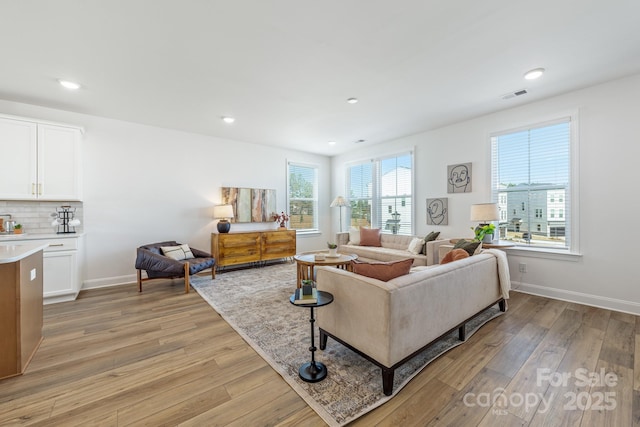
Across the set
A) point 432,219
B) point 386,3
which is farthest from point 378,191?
point 386,3

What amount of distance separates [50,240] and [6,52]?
2.14 metres

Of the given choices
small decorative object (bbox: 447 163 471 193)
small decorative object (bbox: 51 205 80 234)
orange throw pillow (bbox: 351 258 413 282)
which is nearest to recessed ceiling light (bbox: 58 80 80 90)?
small decorative object (bbox: 51 205 80 234)

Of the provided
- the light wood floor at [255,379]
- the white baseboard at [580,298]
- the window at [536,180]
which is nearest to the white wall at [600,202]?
the white baseboard at [580,298]

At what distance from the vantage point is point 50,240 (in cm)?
334

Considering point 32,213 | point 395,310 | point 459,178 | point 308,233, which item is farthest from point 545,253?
point 32,213

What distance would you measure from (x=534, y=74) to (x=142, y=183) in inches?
229

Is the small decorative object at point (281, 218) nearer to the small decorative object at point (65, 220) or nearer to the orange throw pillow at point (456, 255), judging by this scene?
the small decorative object at point (65, 220)

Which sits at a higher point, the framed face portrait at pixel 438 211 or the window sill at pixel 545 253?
the framed face portrait at pixel 438 211

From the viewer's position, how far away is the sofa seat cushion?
427cm

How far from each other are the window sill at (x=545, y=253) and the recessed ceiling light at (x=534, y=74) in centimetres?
222

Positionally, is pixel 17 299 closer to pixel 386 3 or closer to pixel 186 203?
pixel 186 203

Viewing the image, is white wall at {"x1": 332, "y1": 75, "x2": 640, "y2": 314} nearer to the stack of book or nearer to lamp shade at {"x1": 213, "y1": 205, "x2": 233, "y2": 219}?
the stack of book

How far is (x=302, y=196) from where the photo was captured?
664 centimetres

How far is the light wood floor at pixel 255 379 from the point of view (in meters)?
1.54
